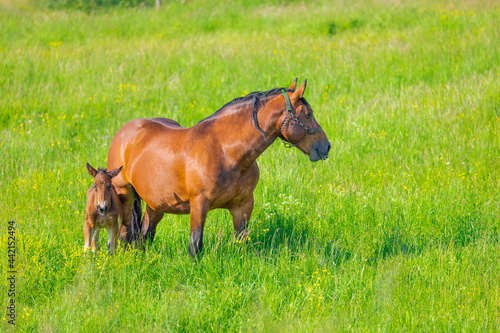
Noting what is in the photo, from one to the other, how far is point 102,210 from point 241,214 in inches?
55.3

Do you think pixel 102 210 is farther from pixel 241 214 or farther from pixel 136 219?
pixel 241 214

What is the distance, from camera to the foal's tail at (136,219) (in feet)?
19.6

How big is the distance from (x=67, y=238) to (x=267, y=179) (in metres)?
2.89

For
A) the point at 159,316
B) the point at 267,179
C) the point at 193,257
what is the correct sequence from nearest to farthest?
the point at 159,316 < the point at 193,257 < the point at 267,179

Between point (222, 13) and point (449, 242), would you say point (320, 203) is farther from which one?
point (222, 13)

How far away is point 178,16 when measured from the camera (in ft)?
58.7

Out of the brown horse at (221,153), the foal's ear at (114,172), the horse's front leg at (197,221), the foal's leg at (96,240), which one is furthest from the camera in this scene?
the foal's leg at (96,240)

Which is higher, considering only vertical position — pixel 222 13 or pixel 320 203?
pixel 222 13

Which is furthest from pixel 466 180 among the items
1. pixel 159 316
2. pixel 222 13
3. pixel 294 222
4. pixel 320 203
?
pixel 222 13

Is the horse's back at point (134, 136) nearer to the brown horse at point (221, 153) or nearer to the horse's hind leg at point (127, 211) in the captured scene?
the brown horse at point (221, 153)

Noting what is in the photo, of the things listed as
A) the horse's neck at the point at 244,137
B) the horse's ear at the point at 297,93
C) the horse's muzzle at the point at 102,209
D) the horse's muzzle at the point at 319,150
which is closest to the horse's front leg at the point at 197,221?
the horse's neck at the point at 244,137

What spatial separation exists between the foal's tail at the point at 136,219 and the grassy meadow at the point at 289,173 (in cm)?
33

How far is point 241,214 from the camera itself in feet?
17.1

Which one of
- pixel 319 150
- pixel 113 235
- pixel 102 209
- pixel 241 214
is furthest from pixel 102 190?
pixel 319 150
